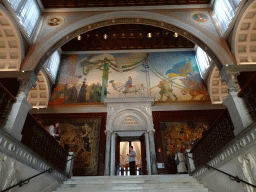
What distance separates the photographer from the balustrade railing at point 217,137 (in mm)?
5273

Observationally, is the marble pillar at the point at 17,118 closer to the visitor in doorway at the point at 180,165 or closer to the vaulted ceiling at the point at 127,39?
the visitor in doorway at the point at 180,165

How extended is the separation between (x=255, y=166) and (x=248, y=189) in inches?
20.6

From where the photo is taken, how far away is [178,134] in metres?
12.1

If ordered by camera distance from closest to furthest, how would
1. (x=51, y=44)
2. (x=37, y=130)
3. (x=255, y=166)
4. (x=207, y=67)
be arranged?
(x=255, y=166) → (x=37, y=130) → (x=51, y=44) → (x=207, y=67)

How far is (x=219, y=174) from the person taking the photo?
203 inches

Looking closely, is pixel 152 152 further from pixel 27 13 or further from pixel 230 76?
pixel 27 13

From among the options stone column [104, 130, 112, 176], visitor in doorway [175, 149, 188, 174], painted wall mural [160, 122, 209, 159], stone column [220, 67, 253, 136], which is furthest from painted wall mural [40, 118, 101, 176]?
stone column [220, 67, 253, 136]

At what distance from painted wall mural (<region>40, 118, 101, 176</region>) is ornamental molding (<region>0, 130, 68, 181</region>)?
16.7ft

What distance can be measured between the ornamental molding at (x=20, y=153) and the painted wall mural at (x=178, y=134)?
7.47 meters

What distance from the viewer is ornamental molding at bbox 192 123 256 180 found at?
395 cm

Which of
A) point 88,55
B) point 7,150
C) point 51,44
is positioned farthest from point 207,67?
point 7,150

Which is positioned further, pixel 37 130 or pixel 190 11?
pixel 190 11

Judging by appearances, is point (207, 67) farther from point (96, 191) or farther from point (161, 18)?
point (96, 191)

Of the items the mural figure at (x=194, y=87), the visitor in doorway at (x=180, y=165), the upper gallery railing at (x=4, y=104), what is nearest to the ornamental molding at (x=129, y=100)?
the mural figure at (x=194, y=87)
